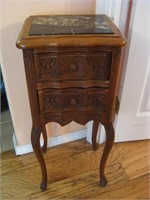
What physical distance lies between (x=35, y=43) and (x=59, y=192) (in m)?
0.83

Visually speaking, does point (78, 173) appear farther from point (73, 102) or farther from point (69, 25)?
point (69, 25)

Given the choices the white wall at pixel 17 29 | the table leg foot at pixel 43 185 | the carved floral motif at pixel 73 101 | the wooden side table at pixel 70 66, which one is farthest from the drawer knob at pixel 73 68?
the table leg foot at pixel 43 185

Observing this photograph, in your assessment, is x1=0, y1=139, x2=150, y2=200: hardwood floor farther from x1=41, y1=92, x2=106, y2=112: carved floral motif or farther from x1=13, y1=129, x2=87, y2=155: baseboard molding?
x1=41, y1=92, x2=106, y2=112: carved floral motif

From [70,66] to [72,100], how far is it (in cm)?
15

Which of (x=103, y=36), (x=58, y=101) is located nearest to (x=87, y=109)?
(x=58, y=101)

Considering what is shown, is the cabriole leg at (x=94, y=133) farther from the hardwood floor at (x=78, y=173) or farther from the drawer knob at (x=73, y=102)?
the drawer knob at (x=73, y=102)

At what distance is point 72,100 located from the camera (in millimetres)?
814

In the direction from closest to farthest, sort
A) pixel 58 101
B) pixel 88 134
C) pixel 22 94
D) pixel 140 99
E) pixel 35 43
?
pixel 35 43, pixel 58 101, pixel 22 94, pixel 140 99, pixel 88 134

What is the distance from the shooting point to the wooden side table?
2.20 feet

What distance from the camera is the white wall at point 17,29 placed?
870 mm

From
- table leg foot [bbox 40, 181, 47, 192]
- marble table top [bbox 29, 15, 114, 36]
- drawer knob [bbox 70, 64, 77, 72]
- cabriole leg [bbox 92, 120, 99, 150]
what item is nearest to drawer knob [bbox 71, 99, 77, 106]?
drawer knob [bbox 70, 64, 77, 72]

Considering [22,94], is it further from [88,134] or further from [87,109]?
[88,134]

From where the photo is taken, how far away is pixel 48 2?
0.90m

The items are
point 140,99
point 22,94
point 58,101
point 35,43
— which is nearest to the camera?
point 35,43
